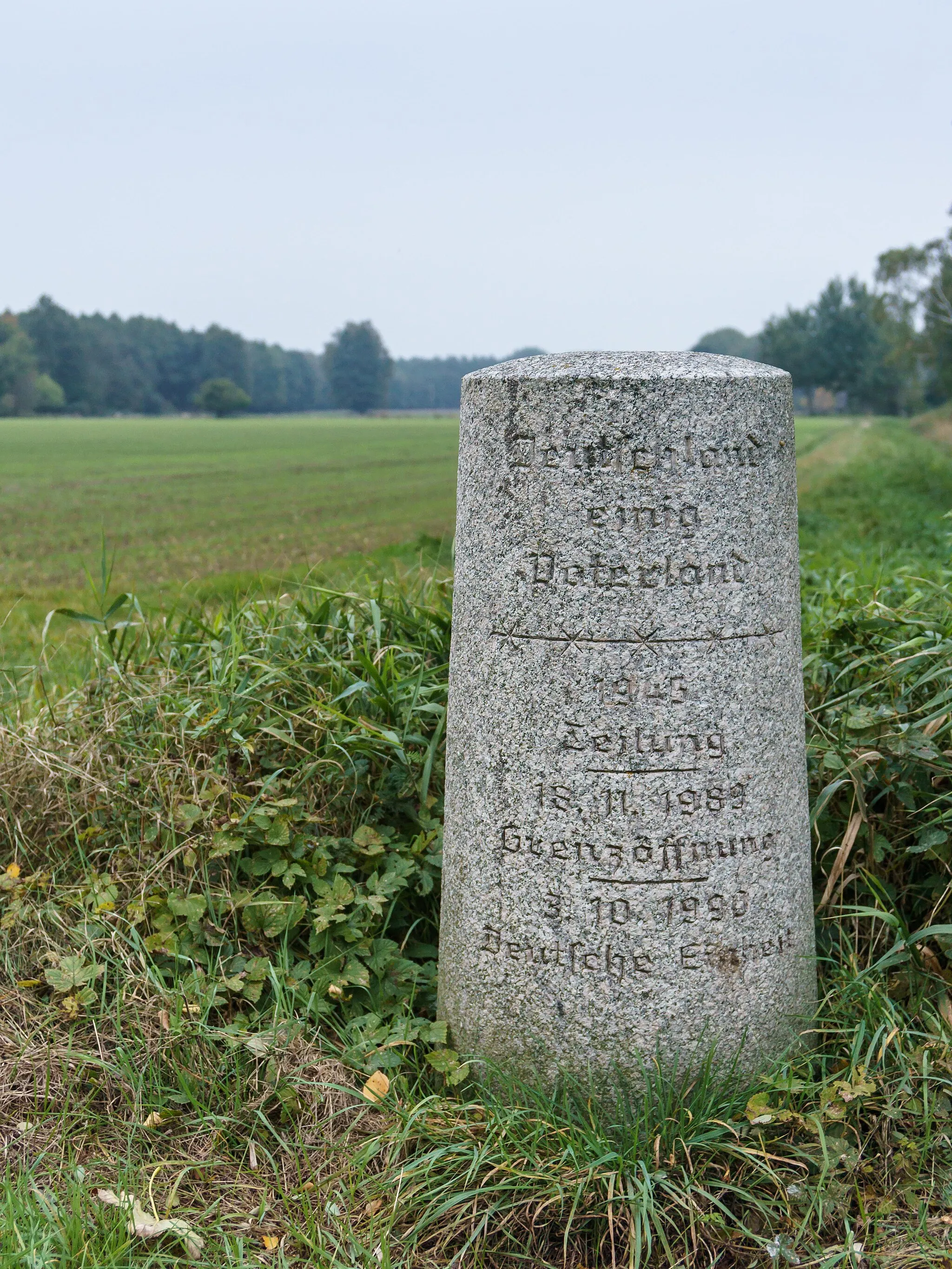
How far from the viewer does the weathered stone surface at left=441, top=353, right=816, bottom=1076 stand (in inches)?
88.1

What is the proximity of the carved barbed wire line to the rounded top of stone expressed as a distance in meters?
0.52

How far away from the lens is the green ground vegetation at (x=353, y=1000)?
216cm

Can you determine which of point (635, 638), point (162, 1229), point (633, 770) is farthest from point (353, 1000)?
point (635, 638)

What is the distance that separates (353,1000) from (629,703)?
1.11 meters

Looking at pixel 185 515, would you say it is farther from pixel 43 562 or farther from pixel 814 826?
pixel 814 826

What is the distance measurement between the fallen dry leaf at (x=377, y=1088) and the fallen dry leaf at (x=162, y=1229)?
45 cm

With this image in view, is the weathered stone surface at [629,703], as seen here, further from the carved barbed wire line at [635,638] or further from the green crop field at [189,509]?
the green crop field at [189,509]

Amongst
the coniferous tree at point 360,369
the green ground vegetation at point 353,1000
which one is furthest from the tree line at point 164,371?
the green ground vegetation at point 353,1000

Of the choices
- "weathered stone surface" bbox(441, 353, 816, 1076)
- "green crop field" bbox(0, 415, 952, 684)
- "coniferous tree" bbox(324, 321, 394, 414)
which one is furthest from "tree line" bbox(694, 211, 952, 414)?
"weathered stone surface" bbox(441, 353, 816, 1076)

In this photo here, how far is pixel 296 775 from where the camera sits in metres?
3.16

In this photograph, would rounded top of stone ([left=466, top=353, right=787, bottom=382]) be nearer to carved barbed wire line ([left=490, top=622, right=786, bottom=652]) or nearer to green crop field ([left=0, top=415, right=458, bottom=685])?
carved barbed wire line ([left=490, top=622, right=786, bottom=652])

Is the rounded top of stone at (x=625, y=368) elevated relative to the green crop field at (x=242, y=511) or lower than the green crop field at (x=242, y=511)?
elevated

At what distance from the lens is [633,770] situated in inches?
90.0

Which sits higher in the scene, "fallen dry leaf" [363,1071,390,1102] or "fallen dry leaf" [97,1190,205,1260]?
"fallen dry leaf" [363,1071,390,1102]
